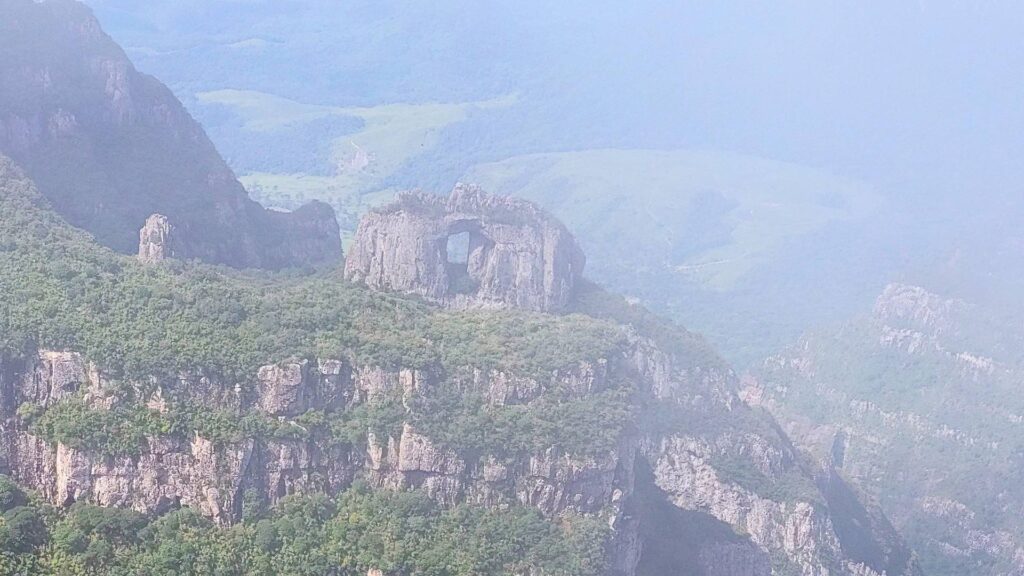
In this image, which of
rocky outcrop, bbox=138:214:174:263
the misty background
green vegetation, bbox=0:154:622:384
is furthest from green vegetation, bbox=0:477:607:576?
the misty background

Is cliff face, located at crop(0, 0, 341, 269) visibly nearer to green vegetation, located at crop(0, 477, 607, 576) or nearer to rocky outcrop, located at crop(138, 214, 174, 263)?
rocky outcrop, located at crop(138, 214, 174, 263)

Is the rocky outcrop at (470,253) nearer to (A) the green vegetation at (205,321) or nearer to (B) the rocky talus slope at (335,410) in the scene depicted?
(B) the rocky talus slope at (335,410)

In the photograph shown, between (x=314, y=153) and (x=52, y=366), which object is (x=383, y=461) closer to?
(x=52, y=366)

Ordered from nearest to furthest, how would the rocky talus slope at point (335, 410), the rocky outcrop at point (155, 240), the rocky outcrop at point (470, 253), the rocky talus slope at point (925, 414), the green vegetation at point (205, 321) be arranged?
the rocky talus slope at point (335, 410) → the green vegetation at point (205, 321) → the rocky outcrop at point (155, 240) → the rocky outcrop at point (470, 253) → the rocky talus slope at point (925, 414)

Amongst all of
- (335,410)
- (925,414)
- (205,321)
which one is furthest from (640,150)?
(335,410)

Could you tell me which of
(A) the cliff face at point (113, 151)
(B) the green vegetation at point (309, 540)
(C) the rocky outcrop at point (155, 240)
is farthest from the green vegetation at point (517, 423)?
(A) the cliff face at point (113, 151)
